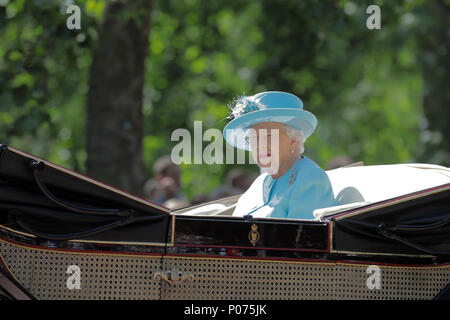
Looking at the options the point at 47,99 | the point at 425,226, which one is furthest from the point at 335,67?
the point at 425,226

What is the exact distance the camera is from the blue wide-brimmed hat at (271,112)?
375cm

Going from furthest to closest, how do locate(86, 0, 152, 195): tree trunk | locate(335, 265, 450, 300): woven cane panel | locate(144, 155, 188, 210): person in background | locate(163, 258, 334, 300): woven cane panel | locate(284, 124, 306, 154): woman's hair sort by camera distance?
locate(144, 155, 188, 210): person in background → locate(86, 0, 152, 195): tree trunk → locate(284, 124, 306, 154): woman's hair → locate(335, 265, 450, 300): woven cane panel → locate(163, 258, 334, 300): woven cane panel

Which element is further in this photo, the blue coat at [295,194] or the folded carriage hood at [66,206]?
the blue coat at [295,194]

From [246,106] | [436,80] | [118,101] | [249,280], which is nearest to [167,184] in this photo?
[118,101]

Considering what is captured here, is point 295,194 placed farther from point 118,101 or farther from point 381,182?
point 118,101

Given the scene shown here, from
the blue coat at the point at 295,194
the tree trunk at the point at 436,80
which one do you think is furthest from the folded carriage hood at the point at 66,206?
the tree trunk at the point at 436,80

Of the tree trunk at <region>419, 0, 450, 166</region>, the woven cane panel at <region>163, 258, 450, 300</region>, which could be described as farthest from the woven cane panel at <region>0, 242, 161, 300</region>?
the tree trunk at <region>419, 0, 450, 166</region>

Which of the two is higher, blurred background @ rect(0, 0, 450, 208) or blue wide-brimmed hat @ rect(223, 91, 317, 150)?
blurred background @ rect(0, 0, 450, 208)

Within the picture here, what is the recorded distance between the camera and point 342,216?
321 centimetres

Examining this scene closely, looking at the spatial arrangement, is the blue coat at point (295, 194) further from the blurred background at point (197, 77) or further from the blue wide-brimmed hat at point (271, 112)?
the blurred background at point (197, 77)

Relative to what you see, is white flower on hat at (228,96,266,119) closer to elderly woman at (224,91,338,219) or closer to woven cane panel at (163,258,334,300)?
elderly woman at (224,91,338,219)

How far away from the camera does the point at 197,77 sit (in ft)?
48.4

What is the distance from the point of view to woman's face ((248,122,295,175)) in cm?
381

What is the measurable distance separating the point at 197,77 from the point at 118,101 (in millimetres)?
8340
